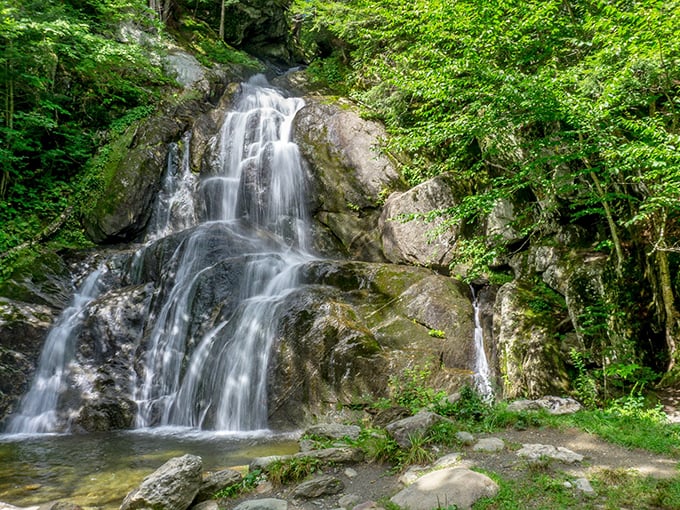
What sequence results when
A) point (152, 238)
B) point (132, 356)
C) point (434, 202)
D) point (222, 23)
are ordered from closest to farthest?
point (132, 356) < point (434, 202) < point (152, 238) < point (222, 23)

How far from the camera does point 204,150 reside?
45.6ft

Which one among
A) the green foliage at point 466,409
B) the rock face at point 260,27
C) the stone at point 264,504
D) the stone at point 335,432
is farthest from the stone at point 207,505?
the rock face at point 260,27

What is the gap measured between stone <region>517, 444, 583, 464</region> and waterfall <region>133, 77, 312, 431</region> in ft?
15.1

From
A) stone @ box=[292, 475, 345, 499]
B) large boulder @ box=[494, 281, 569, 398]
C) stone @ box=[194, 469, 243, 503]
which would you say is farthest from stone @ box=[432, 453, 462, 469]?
large boulder @ box=[494, 281, 569, 398]

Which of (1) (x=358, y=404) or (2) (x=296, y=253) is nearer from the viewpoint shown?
(1) (x=358, y=404)

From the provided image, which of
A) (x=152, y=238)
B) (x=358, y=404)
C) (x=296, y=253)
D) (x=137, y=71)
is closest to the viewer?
(x=358, y=404)

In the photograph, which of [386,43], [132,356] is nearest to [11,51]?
[132,356]

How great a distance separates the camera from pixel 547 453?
384 centimetres

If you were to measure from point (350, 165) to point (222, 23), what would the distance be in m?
15.6

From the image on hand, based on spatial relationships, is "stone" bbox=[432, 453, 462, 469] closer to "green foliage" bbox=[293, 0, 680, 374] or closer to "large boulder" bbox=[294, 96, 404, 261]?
"green foliage" bbox=[293, 0, 680, 374]

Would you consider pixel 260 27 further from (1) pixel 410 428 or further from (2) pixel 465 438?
(2) pixel 465 438

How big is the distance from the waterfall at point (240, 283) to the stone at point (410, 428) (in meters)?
3.58

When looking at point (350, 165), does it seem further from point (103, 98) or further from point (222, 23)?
point (222, 23)

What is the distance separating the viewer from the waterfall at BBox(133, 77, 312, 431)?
25.2 ft
